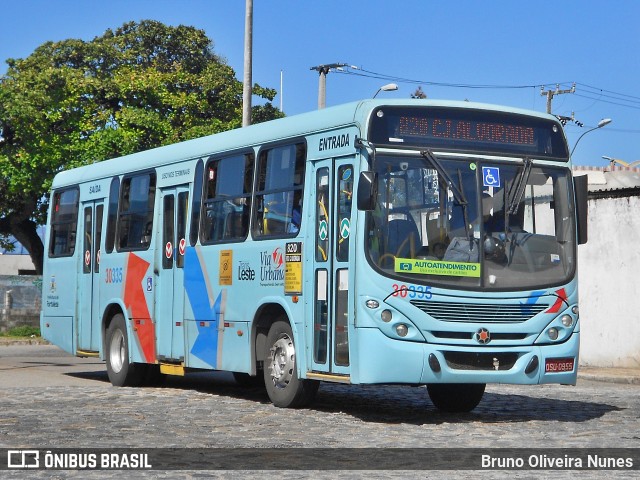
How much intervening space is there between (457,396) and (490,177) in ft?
9.16

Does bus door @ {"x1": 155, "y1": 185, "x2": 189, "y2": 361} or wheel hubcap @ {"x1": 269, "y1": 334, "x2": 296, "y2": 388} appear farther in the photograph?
bus door @ {"x1": 155, "y1": 185, "x2": 189, "y2": 361}

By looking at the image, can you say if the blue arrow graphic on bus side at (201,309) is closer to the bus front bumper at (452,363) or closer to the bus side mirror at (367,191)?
the bus front bumper at (452,363)

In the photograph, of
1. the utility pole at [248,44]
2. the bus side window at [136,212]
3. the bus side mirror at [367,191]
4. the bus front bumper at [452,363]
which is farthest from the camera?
the utility pole at [248,44]

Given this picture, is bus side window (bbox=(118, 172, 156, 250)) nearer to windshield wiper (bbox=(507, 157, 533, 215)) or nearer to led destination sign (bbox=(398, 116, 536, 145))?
led destination sign (bbox=(398, 116, 536, 145))

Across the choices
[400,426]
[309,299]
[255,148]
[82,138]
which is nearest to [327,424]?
[400,426]

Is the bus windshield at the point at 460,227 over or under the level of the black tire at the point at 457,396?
over

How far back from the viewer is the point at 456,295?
12.9 metres

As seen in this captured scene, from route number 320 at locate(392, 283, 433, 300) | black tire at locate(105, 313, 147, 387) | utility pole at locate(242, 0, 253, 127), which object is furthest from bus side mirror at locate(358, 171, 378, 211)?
utility pole at locate(242, 0, 253, 127)

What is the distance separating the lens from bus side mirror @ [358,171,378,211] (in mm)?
12477

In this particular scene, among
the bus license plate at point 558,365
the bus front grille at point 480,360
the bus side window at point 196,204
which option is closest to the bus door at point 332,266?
the bus front grille at point 480,360

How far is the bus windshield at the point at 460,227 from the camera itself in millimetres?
12852

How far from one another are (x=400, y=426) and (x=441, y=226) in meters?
2.03

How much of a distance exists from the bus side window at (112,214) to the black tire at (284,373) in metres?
5.28

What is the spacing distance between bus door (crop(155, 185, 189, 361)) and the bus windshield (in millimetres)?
4744
